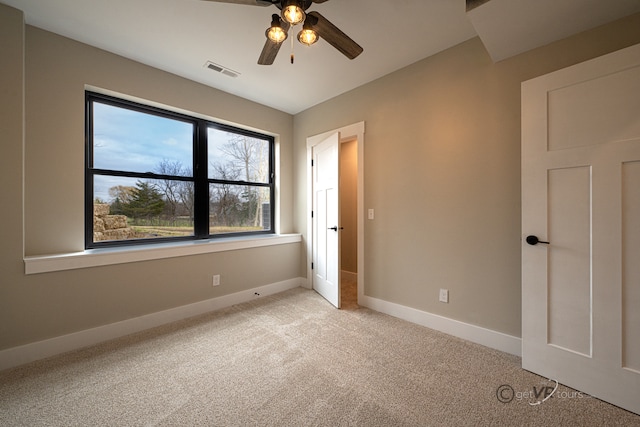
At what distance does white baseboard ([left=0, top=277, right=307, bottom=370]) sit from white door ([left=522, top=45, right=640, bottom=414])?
2881 millimetres

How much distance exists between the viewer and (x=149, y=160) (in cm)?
271

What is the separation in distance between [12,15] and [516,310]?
14.5 feet

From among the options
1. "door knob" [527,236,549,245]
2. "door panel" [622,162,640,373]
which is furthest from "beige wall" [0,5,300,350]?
"door panel" [622,162,640,373]

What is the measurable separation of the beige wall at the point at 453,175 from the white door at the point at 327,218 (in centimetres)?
37

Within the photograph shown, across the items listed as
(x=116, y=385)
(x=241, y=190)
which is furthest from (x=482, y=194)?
(x=116, y=385)

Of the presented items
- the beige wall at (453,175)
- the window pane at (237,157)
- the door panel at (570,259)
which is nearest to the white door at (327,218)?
the beige wall at (453,175)

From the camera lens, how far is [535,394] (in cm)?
156

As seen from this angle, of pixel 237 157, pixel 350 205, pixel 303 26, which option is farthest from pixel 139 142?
pixel 350 205

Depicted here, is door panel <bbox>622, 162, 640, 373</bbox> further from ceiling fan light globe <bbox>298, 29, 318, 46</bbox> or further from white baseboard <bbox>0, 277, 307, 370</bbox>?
white baseboard <bbox>0, 277, 307, 370</bbox>

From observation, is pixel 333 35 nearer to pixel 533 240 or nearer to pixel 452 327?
pixel 533 240

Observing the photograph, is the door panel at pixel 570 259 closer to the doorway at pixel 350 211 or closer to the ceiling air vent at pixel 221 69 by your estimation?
the doorway at pixel 350 211

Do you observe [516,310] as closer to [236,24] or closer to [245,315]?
[245,315]

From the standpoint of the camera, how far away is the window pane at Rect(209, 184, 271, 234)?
3234mm

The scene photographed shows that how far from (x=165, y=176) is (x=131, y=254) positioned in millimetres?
920
